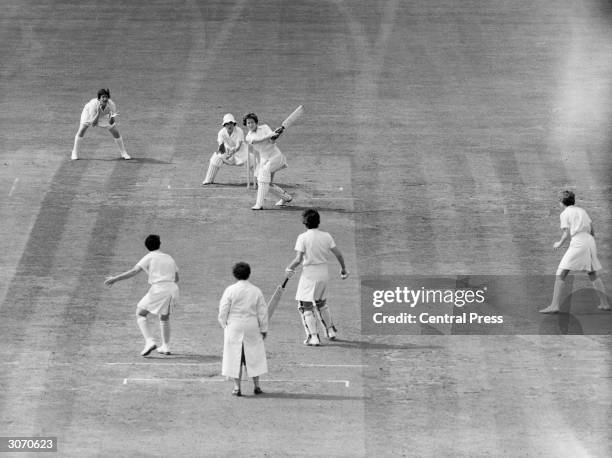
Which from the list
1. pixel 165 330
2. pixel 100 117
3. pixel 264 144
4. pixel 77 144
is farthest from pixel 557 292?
pixel 77 144

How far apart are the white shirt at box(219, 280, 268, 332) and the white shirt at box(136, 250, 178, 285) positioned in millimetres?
1670

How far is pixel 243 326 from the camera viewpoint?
1936 centimetres

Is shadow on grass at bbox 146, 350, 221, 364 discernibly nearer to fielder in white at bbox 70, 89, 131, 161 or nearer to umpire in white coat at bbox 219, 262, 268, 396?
umpire in white coat at bbox 219, 262, 268, 396

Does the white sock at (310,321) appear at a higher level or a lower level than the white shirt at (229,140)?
lower

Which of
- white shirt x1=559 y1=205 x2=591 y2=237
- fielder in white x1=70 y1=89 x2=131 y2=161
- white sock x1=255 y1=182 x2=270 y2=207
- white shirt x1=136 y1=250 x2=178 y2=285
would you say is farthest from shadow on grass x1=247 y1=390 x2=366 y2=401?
fielder in white x1=70 y1=89 x2=131 y2=161

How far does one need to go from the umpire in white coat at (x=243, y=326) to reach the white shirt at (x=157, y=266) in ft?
5.49

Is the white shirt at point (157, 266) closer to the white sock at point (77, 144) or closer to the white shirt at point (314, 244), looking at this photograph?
the white shirt at point (314, 244)

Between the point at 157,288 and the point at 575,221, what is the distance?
6738mm

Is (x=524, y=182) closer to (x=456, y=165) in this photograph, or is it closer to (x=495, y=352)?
(x=456, y=165)

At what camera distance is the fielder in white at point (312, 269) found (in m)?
21.2

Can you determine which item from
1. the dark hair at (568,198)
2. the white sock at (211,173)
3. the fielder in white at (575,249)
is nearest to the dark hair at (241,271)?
the fielder in white at (575,249)

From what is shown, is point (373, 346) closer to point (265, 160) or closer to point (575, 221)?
point (575, 221)

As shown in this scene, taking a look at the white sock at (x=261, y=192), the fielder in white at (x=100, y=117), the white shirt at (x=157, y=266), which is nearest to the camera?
the white shirt at (x=157, y=266)

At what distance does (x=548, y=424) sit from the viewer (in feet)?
60.6
